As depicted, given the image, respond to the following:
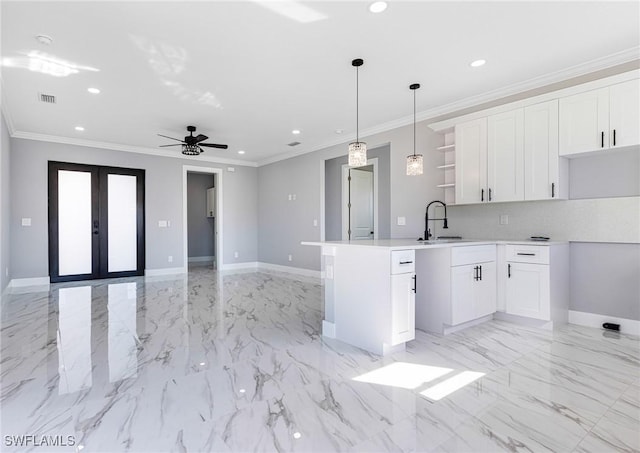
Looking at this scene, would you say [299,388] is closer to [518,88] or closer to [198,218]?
[518,88]

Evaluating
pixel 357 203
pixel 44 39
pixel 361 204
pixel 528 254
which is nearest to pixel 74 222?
pixel 44 39

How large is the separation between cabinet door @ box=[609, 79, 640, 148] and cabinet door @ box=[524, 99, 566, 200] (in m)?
0.46

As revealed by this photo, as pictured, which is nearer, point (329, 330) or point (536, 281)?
point (329, 330)

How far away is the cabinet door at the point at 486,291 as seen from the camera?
359cm

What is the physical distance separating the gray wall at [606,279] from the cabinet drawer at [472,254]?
0.89 meters

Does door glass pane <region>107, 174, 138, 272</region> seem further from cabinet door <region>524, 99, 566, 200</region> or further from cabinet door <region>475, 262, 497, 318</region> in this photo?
cabinet door <region>524, 99, 566, 200</region>

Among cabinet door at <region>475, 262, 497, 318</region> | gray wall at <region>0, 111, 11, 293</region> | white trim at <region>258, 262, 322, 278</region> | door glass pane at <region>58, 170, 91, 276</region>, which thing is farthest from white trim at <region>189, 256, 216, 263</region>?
cabinet door at <region>475, 262, 497, 318</region>

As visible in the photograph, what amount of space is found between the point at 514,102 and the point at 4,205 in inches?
281

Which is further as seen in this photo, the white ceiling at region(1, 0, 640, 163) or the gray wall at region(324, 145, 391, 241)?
the gray wall at region(324, 145, 391, 241)

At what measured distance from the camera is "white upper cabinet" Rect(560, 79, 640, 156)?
3066mm

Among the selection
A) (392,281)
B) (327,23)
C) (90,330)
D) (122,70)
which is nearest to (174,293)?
(90,330)

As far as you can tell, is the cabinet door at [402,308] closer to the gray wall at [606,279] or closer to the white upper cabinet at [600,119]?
the gray wall at [606,279]

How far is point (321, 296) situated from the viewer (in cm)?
512

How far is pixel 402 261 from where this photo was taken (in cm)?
284
